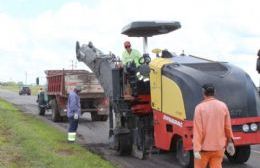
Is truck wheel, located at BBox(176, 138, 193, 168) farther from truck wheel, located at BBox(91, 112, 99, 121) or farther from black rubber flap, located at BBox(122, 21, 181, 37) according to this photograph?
truck wheel, located at BBox(91, 112, 99, 121)

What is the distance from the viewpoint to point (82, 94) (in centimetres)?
2561

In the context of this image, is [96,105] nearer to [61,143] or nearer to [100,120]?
[100,120]

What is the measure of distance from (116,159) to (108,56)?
360cm

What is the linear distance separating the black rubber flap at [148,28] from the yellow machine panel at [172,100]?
A: 173cm

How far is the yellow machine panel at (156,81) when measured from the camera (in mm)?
13508

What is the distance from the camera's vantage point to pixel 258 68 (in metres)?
16.5

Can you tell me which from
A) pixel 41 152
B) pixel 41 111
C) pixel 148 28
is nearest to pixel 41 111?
pixel 41 111

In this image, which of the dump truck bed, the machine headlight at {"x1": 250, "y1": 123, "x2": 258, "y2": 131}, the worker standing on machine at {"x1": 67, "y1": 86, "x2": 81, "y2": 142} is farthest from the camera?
the dump truck bed

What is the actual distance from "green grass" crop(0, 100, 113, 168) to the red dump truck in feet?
19.6

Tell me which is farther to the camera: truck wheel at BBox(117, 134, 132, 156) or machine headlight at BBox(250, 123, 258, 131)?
truck wheel at BBox(117, 134, 132, 156)

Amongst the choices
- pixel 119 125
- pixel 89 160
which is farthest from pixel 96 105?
pixel 89 160

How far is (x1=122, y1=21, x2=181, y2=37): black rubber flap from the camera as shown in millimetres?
14352

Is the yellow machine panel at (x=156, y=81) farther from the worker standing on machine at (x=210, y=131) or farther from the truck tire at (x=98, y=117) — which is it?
the truck tire at (x=98, y=117)

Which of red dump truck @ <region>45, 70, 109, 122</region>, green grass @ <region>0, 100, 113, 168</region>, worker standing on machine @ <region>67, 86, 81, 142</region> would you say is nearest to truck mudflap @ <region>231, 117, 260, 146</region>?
green grass @ <region>0, 100, 113, 168</region>
